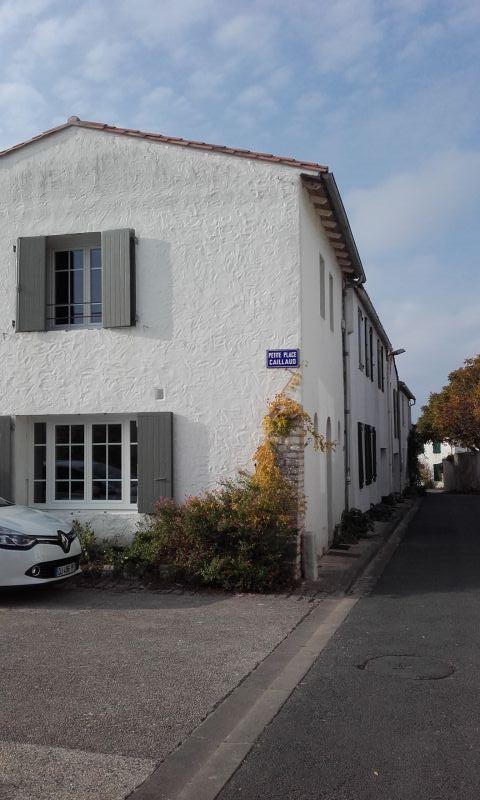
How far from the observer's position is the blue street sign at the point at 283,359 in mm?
10750

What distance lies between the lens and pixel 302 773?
13.9ft

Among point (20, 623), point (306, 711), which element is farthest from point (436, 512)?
point (306, 711)

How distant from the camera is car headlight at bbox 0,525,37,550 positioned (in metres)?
8.83

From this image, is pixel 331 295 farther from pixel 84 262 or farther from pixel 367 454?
pixel 367 454

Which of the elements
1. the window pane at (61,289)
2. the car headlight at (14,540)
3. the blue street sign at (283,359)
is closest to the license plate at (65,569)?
the car headlight at (14,540)

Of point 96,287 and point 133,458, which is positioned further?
point 96,287

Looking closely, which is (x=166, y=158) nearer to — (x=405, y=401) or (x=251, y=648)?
(x=251, y=648)

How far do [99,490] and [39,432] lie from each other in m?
1.33

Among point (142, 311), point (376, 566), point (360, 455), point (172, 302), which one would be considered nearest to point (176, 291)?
point (172, 302)

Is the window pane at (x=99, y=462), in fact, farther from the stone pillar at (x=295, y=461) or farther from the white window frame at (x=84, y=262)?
the stone pillar at (x=295, y=461)

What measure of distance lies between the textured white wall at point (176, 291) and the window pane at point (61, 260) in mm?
536

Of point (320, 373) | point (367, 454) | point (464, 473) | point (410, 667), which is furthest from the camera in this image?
point (464, 473)

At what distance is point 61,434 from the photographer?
11938 millimetres

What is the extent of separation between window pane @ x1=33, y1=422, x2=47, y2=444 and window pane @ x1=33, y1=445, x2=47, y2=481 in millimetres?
97
